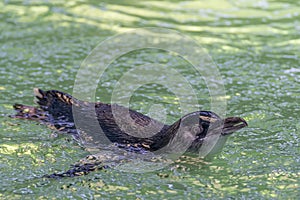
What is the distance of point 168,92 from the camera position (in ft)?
23.9

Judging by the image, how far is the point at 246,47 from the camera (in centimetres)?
866

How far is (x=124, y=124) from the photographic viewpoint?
5.61 meters

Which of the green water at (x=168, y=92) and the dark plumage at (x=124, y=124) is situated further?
the dark plumage at (x=124, y=124)

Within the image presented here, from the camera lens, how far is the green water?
5051 mm

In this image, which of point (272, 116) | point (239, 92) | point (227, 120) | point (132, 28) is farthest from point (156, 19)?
point (227, 120)

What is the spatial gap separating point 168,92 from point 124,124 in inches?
70.2

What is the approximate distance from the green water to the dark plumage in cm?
16

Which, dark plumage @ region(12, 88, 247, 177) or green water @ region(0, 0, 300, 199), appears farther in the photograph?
dark plumage @ region(12, 88, 247, 177)

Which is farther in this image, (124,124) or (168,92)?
(168,92)

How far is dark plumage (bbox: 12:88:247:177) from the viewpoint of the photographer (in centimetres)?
522

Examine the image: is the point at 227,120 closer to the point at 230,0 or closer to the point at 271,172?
the point at 271,172

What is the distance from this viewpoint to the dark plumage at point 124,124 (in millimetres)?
5219

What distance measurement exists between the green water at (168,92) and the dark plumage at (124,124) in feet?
0.53

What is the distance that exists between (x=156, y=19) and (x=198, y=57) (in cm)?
164
